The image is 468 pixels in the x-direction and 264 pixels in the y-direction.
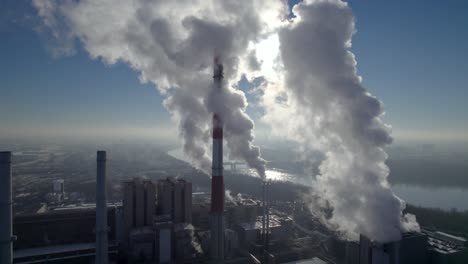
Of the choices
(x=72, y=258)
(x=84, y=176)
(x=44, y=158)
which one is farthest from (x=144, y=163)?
(x=72, y=258)

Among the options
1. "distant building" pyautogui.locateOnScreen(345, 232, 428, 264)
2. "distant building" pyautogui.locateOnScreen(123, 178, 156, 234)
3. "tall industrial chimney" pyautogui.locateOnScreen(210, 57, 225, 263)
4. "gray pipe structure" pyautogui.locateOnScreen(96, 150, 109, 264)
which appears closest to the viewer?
"distant building" pyautogui.locateOnScreen(345, 232, 428, 264)

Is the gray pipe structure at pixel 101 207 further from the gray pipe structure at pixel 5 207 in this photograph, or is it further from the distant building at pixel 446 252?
the distant building at pixel 446 252

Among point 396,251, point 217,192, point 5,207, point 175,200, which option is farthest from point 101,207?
point 396,251

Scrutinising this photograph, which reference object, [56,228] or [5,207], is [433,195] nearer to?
[56,228]

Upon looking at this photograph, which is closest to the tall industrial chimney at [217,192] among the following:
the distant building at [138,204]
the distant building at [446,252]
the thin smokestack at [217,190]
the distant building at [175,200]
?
the thin smokestack at [217,190]

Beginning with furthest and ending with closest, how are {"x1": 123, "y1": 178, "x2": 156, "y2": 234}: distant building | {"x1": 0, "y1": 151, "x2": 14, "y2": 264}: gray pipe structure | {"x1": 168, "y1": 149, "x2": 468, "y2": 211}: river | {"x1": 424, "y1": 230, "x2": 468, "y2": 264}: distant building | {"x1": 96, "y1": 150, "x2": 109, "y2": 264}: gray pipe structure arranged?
{"x1": 168, "y1": 149, "x2": 468, "y2": 211}: river
{"x1": 123, "y1": 178, "x2": 156, "y2": 234}: distant building
{"x1": 424, "y1": 230, "x2": 468, "y2": 264}: distant building
{"x1": 96, "y1": 150, "x2": 109, "y2": 264}: gray pipe structure
{"x1": 0, "y1": 151, "x2": 14, "y2": 264}: gray pipe structure

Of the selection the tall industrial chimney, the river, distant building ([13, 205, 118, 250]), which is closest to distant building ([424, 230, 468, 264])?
the tall industrial chimney

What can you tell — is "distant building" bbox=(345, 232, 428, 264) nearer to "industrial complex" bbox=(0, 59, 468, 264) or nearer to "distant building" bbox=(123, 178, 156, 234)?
"industrial complex" bbox=(0, 59, 468, 264)
